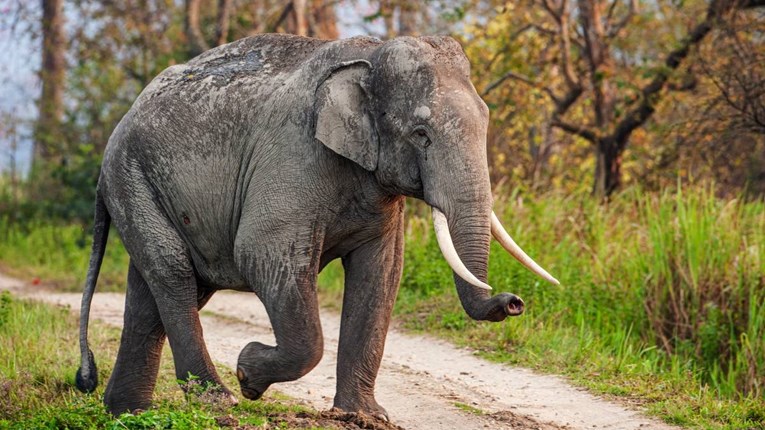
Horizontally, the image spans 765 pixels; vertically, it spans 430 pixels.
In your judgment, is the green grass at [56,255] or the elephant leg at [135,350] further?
the green grass at [56,255]

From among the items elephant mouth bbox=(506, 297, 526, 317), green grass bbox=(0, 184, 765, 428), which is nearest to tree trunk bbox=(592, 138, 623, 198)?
green grass bbox=(0, 184, 765, 428)

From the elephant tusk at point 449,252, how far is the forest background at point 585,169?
248 centimetres

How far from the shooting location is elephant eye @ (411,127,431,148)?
199 inches

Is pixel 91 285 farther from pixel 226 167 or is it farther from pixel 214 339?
pixel 214 339

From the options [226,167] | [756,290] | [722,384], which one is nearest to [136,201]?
[226,167]

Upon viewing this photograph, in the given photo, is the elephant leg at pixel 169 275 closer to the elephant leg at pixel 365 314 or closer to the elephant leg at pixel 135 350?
the elephant leg at pixel 135 350

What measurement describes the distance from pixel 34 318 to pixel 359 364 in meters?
4.32

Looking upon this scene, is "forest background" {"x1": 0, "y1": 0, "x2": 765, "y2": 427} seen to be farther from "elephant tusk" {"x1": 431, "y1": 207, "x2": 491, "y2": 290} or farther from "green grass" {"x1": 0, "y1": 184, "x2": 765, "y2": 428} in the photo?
"elephant tusk" {"x1": 431, "y1": 207, "x2": 491, "y2": 290}

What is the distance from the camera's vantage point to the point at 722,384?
852 centimetres

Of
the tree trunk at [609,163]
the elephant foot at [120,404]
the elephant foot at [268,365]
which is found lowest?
the elephant foot at [120,404]

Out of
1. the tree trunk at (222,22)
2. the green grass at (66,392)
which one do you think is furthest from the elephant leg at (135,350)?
the tree trunk at (222,22)

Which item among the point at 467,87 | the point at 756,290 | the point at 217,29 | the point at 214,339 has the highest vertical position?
the point at 217,29

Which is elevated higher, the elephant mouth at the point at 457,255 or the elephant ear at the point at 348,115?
the elephant ear at the point at 348,115

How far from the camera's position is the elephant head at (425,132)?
4879 mm
